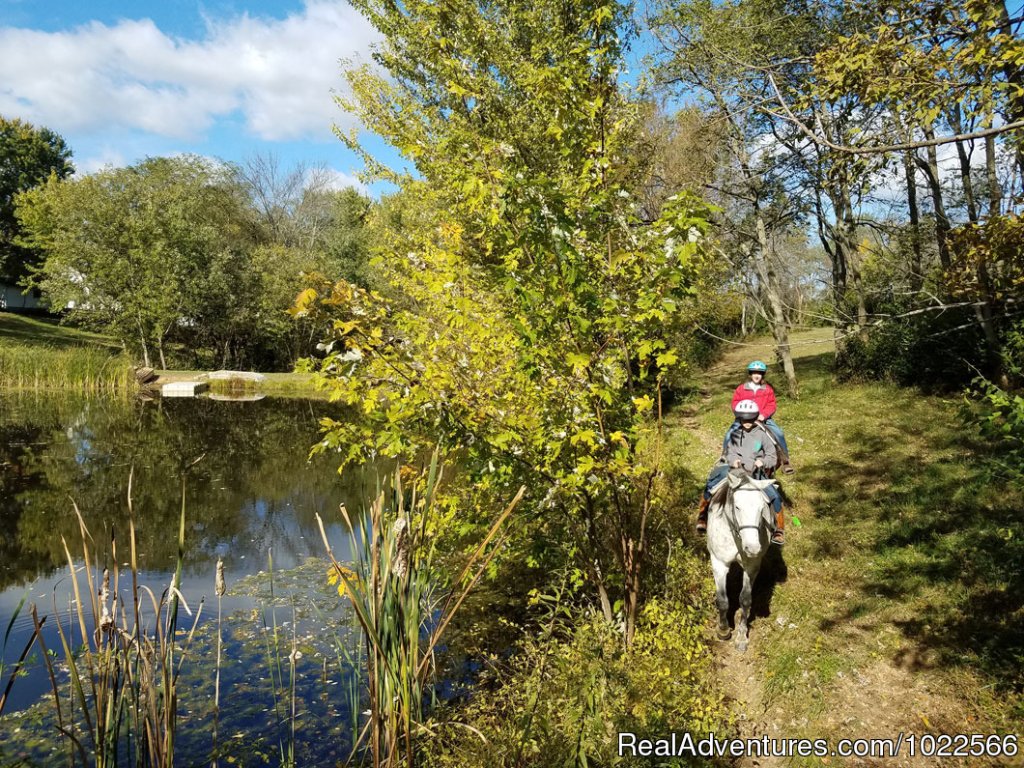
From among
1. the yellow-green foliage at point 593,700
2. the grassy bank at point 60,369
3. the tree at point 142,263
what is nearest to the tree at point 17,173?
the tree at point 142,263

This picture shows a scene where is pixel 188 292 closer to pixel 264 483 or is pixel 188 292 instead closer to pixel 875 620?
pixel 264 483

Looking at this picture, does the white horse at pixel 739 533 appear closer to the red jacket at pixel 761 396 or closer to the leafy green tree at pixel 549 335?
the leafy green tree at pixel 549 335

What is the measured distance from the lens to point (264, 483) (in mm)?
16125

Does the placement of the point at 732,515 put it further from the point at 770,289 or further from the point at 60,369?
the point at 60,369

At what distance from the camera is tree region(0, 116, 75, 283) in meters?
51.2

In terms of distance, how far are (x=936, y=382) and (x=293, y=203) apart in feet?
180

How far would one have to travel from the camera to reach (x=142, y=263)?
1457 inches

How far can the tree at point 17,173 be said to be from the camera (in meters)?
51.2

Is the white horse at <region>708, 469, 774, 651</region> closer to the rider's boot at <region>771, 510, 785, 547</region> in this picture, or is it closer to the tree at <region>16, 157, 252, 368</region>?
the rider's boot at <region>771, 510, 785, 547</region>

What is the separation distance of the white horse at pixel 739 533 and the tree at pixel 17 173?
2360 inches

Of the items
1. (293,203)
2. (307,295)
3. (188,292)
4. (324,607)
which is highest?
(293,203)

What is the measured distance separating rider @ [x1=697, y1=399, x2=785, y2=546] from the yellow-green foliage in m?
1.43

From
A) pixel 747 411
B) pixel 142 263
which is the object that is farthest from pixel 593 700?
pixel 142 263

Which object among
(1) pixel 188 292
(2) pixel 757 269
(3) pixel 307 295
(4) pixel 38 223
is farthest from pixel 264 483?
(4) pixel 38 223
